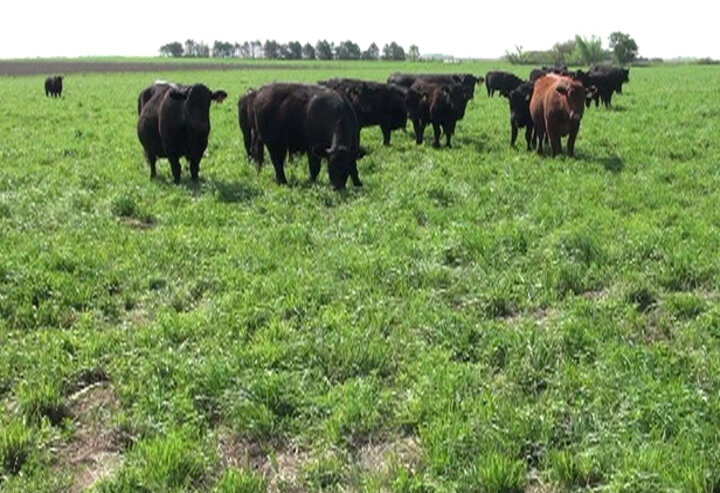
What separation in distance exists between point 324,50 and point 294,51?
11034mm

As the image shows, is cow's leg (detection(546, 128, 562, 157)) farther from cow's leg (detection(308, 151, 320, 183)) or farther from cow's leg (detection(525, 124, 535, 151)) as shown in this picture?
cow's leg (detection(308, 151, 320, 183))

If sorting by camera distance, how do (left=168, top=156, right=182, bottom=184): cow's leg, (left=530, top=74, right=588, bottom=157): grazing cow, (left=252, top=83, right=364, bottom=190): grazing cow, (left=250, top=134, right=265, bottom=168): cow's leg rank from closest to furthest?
(left=252, top=83, right=364, bottom=190): grazing cow, (left=168, top=156, right=182, bottom=184): cow's leg, (left=250, top=134, right=265, bottom=168): cow's leg, (left=530, top=74, right=588, bottom=157): grazing cow

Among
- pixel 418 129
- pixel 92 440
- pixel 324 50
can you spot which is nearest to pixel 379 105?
pixel 418 129

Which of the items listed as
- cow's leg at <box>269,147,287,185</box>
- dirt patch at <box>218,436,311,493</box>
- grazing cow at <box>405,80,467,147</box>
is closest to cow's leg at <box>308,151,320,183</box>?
cow's leg at <box>269,147,287,185</box>

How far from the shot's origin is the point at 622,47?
4338 inches

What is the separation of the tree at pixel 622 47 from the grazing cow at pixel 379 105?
10257 cm

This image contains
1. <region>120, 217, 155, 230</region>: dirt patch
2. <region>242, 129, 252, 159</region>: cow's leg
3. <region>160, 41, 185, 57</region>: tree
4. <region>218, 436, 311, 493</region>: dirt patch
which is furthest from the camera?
<region>160, 41, 185, 57</region>: tree

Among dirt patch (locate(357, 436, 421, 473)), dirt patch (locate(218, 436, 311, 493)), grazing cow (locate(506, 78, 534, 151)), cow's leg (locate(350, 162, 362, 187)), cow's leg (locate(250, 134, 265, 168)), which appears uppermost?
grazing cow (locate(506, 78, 534, 151))

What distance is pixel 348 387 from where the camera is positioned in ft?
16.2

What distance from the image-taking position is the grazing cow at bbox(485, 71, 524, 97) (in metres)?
32.9

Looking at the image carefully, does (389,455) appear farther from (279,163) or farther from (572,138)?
(572,138)

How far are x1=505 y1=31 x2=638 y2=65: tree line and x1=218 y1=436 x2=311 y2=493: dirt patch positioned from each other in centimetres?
10372

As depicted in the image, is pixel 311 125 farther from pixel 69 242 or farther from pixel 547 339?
pixel 547 339

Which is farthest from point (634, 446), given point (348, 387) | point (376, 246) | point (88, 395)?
point (376, 246)
